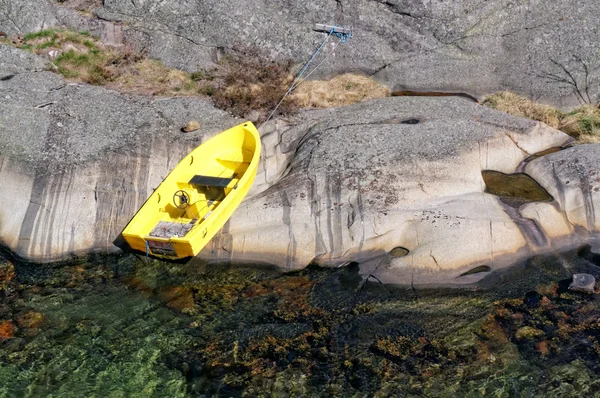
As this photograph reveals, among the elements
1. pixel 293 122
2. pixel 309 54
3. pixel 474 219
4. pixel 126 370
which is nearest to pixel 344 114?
pixel 293 122

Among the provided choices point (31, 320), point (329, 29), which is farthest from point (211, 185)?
point (329, 29)

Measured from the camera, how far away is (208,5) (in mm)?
21312

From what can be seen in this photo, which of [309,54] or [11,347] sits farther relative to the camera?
[309,54]

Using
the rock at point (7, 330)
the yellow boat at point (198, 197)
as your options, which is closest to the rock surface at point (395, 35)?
the yellow boat at point (198, 197)

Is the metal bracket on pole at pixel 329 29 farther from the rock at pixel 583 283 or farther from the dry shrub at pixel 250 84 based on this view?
the rock at pixel 583 283

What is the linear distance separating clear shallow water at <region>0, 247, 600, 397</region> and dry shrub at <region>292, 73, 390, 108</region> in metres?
6.88

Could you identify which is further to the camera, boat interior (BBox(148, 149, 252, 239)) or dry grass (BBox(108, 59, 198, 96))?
dry grass (BBox(108, 59, 198, 96))

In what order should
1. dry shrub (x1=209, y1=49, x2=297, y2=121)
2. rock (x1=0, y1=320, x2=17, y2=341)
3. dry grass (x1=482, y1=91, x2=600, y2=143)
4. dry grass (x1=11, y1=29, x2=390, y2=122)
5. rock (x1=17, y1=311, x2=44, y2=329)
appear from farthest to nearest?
dry grass (x1=11, y1=29, x2=390, y2=122) → dry shrub (x1=209, y1=49, x2=297, y2=121) → dry grass (x1=482, y1=91, x2=600, y2=143) → rock (x1=17, y1=311, x2=44, y2=329) → rock (x1=0, y1=320, x2=17, y2=341)

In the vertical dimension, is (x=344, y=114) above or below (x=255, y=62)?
below

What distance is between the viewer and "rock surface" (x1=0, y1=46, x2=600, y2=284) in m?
14.5

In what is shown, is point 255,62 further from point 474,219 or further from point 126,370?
point 126,370

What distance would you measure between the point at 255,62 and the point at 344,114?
414 cm

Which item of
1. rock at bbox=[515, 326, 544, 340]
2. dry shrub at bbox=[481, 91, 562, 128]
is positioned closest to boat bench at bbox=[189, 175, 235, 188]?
rock at bbox=[515, 326, 544, 340]

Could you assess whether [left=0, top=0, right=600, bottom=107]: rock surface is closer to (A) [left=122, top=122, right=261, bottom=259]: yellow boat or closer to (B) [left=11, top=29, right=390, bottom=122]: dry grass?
(B) [left=11, top=29, right=390, bottom=122]: dry grass
